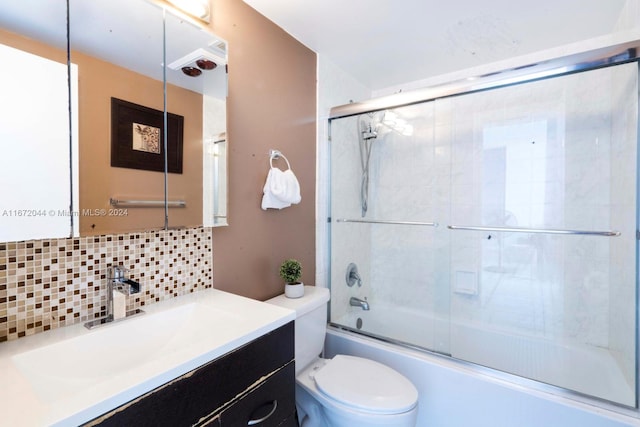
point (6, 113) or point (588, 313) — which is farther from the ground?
point (6, 113)

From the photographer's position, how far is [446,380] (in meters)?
1.52

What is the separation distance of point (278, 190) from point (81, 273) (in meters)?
0.87

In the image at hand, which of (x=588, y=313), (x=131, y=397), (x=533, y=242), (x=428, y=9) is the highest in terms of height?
(x=428, y=9)

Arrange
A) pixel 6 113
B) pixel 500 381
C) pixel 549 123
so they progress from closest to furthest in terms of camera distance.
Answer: pixel 6 113 < pixel 500 381 < pixel 549 123

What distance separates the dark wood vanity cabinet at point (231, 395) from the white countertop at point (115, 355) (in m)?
0.03

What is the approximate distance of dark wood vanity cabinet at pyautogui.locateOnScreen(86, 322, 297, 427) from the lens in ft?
2.17

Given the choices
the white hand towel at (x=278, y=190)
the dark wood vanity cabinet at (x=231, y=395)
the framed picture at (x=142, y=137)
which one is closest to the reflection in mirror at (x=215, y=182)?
the framed picture at (x=142, y=137)

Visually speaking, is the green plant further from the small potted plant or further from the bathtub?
the bathtub

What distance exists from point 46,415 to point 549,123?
2.59 m

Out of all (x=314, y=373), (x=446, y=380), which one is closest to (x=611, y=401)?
(x=446, y=380)

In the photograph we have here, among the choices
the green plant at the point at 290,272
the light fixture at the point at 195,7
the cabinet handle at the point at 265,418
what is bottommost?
the cabinet handle at the point at 265,418

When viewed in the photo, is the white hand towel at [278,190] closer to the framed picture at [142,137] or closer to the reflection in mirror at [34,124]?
the framed picture at [142,137]

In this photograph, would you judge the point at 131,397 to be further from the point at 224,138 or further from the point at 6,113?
the point at 224,138

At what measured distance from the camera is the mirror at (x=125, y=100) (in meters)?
0.88
